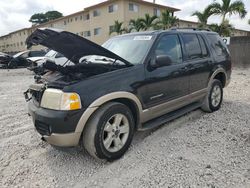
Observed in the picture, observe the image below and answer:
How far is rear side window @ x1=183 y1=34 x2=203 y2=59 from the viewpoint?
14.2 feet

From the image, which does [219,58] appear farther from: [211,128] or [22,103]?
[22,103]

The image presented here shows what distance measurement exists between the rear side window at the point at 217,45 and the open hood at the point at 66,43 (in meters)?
2.90

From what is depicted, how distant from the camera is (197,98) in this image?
4641 millimetres

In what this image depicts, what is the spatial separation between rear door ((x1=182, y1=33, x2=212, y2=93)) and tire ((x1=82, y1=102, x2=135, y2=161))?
70.5 inches

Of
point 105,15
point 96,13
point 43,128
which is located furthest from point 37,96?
point 96,13

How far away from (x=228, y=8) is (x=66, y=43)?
15.5 metres

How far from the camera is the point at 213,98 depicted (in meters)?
5.12

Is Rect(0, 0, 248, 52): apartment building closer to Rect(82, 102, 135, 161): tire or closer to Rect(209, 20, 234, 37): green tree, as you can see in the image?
Rect(209, 20, 234, 37): green tree

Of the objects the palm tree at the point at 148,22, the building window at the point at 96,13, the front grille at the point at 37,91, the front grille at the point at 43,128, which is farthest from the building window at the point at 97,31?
the front grille at the point at 43,128

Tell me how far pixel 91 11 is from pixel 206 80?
27.8 metres

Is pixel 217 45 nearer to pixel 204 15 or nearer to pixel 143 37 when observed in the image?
pixel 143 37

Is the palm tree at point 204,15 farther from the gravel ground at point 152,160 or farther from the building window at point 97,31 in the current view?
the building window at point 97,31

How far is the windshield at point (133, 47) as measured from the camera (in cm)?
359

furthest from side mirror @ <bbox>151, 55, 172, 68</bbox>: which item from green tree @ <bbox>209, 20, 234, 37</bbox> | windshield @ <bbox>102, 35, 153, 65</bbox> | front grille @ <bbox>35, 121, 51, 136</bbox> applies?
green tree @ <bbox>209, 20, 234, 37</bbox>
